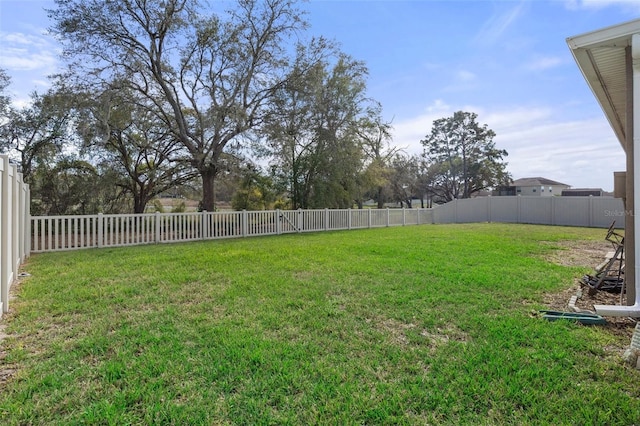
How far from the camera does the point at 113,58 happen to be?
1110 cm

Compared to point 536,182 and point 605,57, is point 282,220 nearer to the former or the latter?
point 605,57

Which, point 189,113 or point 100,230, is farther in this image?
point 189,113

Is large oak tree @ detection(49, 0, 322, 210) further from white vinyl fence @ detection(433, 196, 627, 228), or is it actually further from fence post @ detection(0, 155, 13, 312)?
white vinyl fence @ detection(433, 196, 627, 228)

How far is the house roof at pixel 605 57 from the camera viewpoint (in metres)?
2.99

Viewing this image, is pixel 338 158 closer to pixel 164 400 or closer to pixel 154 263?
pixel 154 263

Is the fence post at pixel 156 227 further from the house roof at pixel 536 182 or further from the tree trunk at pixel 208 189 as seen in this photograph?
the house roof at pixel 536 182

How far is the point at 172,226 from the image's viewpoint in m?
9.68

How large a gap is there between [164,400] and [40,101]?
1402 cm

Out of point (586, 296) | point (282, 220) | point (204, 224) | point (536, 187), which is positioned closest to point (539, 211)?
point (282, 220)

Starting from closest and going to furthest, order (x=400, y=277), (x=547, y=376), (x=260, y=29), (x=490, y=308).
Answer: (x=547, y=376) → (x=490, y=308) → (x=400, y=277) → (x=260, y=29)

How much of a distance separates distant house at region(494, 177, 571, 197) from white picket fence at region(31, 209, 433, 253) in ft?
99.5

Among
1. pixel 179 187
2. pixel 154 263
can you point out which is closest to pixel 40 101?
pixel 179 187

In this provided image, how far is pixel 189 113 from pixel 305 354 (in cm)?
1431

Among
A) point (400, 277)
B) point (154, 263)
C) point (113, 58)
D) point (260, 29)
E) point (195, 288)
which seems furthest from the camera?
point (260, 29)
